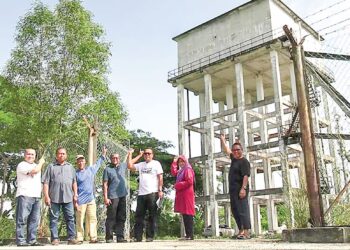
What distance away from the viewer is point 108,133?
672 inches

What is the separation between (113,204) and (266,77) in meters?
20.0

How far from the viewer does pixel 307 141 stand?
220 inches

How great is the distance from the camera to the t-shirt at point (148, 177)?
695 cm

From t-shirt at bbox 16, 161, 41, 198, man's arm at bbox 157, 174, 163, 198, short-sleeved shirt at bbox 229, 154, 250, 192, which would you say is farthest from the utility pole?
t-shirt at bbox 16, 161, 41, 198

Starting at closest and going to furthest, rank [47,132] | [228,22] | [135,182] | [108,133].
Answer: [47,132] → [108,133] → [228,22] → [135,182]

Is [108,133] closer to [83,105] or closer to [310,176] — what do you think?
[83,105]

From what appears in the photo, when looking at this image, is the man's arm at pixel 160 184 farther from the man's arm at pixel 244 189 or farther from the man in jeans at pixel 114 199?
the man's arm at pixel 244 189

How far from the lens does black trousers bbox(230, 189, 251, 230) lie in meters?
6.50

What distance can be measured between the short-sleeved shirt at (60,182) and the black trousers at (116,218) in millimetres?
714

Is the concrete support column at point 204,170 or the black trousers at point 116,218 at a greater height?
the concrete support column at point 204,170

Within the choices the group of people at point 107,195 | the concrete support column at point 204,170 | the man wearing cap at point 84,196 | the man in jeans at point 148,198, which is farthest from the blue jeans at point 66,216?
the concrete support column at point 204,170

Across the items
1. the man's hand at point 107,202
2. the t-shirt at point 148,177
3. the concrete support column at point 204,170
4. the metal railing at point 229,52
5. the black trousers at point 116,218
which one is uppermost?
the metal railing at point 229,52

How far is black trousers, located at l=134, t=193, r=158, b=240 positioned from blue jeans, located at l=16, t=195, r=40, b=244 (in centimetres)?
163

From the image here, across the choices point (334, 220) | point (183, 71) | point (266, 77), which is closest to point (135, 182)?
point (183, 71)
